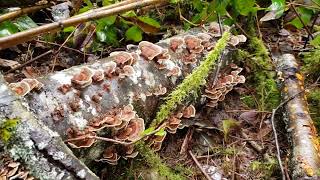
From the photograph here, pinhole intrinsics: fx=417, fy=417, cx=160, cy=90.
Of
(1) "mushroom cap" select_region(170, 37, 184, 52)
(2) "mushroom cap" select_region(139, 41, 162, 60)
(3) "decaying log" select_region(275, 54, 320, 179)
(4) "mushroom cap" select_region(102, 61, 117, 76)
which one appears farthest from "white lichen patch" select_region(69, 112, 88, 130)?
(3) "decaying log" select_region(275, 54, 320, 179)

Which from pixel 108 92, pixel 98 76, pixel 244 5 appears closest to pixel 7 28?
pixel 98 76

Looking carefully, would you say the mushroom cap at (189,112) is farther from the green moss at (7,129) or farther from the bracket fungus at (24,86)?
the green moss at (7,129)

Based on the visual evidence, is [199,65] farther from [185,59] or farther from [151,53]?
[151,53]

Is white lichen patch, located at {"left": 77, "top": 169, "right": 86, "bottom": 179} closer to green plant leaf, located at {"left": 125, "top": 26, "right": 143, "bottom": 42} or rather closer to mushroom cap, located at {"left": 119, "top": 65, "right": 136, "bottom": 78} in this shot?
mushroom cap, located at {"left": 119, "top": 65, "right": 136, "bottom": 78}

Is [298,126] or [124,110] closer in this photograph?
[124,110]

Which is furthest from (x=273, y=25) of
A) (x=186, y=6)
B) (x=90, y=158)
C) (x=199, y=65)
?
(x=90, y=158)

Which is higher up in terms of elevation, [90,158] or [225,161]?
[90,158]
